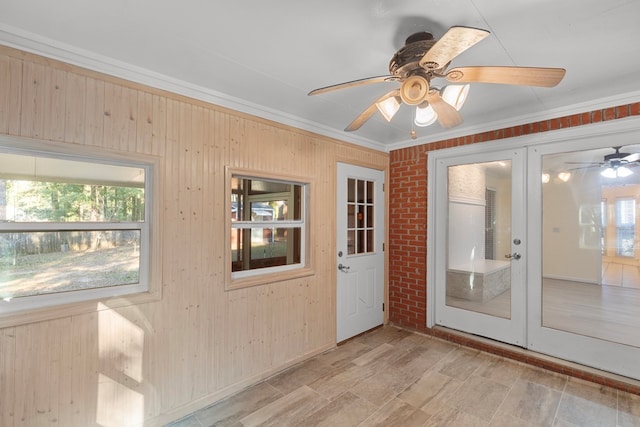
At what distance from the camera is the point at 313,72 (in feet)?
6.77

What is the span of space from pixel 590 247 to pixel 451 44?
2.76 m

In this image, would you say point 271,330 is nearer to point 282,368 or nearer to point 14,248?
point 282,368

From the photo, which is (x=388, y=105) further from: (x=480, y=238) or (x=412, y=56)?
(x=480, y=238)

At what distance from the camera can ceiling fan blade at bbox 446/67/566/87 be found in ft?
4.24

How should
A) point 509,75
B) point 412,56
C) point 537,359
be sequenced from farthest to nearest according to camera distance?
point 537,359, point 412,56, point 509,75

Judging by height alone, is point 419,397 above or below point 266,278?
below

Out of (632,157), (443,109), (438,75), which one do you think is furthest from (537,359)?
(438,75)

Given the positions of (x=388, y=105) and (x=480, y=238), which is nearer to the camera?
(x=388, y=105)

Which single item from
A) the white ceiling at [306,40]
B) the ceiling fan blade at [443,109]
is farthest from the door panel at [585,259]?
the ceiling fan blade at [443,109]

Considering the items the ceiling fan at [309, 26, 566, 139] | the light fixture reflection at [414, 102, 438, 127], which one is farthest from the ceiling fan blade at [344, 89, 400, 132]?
the light fixture reflection at [414, 102, 438, 127]

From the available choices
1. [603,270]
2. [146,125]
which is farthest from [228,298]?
[603,270]

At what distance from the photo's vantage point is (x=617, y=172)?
2.59m

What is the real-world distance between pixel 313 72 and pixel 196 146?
108 centimetres

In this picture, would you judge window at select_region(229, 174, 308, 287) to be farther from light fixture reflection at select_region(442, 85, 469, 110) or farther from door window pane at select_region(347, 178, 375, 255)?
light fixture reflection at select_region(442, 85, 469, 110)
